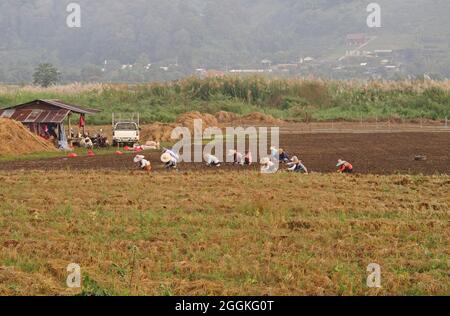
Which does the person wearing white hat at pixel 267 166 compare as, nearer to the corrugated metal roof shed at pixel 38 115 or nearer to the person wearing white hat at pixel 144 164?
the person wearing white hat at pixel 144 164

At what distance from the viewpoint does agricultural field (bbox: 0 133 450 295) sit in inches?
412

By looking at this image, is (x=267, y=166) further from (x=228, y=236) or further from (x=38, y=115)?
(x=38, y=115)

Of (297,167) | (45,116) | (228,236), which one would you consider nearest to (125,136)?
(45,116)

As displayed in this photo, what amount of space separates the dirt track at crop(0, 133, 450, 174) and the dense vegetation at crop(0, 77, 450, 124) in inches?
792

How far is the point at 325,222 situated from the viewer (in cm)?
1465

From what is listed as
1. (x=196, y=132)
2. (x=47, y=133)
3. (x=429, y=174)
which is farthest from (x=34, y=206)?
(x=196, y=132)

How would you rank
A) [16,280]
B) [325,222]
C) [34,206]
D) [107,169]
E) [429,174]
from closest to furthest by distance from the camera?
[16,280], [325,222], [34,206], [429,174], [107,169]

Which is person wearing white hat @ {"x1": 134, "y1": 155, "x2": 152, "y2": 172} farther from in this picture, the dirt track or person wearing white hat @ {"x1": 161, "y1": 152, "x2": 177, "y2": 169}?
person wearing white hat @ {"x1": 161, "y1": 152, "x2": 177, "y2": 169}

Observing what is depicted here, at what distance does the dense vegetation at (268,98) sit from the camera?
61156 millimetres

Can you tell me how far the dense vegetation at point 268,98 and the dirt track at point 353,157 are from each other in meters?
20.1

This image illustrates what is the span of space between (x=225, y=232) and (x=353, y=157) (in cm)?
1628

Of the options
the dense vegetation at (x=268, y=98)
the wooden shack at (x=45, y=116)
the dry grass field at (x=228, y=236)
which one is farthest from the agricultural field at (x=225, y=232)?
the dense vegetation at (x=268, y=98)
